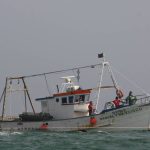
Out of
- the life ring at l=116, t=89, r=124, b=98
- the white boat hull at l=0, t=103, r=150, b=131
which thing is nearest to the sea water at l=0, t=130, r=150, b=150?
the white boat hull at l=0, t=103, r=150, b=131

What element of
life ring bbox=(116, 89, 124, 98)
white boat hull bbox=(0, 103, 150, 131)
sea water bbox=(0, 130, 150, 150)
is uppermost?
life ring bbox=(116, 89, 124, 98)

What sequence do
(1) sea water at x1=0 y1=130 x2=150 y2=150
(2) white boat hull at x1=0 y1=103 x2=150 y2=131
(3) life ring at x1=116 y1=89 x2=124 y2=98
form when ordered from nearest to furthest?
(1) sea water at x1=0 y1=130 x2=150 y2=150 < (2) white boat hull at x1=0 y1=103 x2=150 y2=131 < (3) life ring at x1=116 y1=89 x2=124 y2=98

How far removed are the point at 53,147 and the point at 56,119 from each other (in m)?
16.6

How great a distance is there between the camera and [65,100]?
5312 centimetres

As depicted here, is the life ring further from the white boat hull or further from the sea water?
the sea water

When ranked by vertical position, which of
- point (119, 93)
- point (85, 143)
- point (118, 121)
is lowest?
point (85, 143)

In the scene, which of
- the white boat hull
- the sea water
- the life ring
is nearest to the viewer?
the sea water

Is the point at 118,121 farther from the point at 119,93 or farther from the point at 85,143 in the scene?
the point at 85,143

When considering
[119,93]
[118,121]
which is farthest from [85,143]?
[119,93]

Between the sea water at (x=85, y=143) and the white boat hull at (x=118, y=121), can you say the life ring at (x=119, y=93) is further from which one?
the sea water at (x=85, y=143)

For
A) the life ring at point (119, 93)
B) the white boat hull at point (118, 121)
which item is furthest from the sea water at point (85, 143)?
the life ring at point (119, 93)

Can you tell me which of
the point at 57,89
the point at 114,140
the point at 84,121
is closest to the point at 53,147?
the point at 114,140

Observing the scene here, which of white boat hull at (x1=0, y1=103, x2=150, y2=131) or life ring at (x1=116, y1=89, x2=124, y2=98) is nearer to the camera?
white boat hull at (x1=0, y1=103, x2=150, y2=131)

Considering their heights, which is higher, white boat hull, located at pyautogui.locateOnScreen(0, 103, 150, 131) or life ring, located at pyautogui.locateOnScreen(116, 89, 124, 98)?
life ring, located at pyautogui.locateOnScreen(116, 89, 124, 98)
